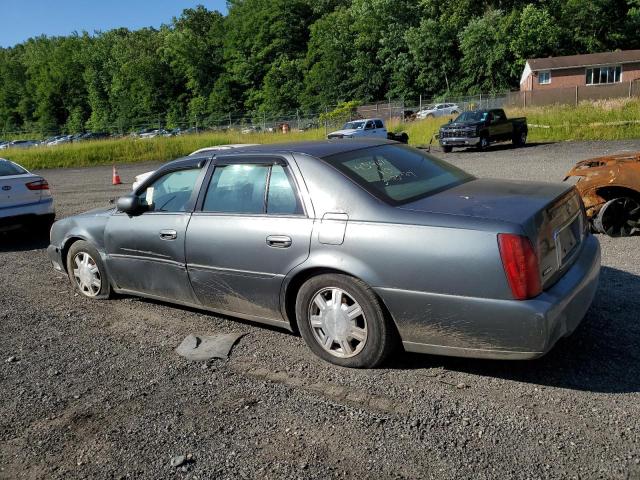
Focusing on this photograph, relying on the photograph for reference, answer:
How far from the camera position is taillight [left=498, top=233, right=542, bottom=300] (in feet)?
10.4

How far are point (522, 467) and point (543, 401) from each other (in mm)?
686

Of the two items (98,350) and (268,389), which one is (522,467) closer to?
(268,389)

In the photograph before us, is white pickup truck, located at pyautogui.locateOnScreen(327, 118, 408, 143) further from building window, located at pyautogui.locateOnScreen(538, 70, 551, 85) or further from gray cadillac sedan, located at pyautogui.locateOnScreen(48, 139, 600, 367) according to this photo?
building window, located at pyautogui.locateOnScreen(538, 70, 551, 85)

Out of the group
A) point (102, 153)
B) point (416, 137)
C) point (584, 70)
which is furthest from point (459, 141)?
point (584, 70)

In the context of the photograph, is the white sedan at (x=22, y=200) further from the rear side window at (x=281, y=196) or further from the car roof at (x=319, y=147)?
the rear side window at (x=281, y=196)

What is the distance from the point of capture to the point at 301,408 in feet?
11.4

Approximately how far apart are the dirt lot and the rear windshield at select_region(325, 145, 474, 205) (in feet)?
3.85

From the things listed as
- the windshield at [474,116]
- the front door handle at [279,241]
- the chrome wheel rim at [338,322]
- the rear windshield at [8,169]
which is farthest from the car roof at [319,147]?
the windshield at [474,116]

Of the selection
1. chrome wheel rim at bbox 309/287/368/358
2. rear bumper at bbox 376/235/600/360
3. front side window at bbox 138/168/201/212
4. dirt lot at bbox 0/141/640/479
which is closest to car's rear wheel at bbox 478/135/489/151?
dirt lot at bbox 0/141/640/479

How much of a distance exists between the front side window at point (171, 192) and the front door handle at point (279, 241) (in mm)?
1060

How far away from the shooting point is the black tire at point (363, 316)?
367cm

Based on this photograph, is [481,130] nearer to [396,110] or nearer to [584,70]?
[396,110]

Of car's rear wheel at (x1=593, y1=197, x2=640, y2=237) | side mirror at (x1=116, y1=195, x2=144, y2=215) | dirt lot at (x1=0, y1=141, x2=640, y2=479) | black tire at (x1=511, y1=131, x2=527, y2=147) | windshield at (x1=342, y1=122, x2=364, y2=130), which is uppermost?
side mirror at (x1=116, y1=195, x2=144, y2=215)

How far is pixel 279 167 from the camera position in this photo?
427 cm
